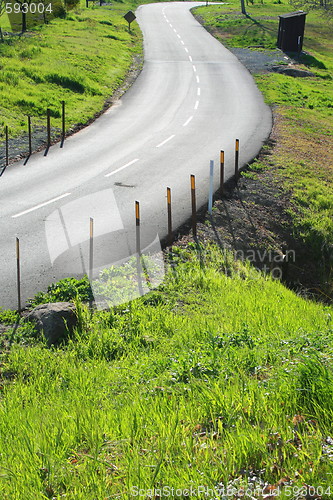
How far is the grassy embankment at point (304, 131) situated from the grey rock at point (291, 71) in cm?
61

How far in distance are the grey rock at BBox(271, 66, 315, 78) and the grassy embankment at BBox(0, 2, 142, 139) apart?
8.20m

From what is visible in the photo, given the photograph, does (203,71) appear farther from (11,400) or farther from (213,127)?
(11,400)

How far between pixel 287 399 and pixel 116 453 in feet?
5.24

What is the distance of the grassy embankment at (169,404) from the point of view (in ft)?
14.7

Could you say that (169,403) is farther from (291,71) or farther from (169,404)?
(291,71)

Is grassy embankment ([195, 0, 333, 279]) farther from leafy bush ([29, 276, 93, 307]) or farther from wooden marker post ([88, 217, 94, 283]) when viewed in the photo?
leafy bush ([29, 276, 93, 307])

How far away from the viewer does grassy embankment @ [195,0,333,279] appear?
13.6 m

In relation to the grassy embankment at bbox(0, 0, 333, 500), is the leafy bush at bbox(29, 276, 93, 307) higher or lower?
lower

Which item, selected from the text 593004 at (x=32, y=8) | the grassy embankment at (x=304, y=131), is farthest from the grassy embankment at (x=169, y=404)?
the text 593004 at (x=32, y=8)

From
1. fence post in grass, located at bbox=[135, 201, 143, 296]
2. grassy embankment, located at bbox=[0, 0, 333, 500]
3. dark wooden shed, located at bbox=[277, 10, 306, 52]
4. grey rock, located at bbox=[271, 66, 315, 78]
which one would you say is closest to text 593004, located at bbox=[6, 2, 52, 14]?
dark wooden shed, located at bbox=[277, 10, 306, 52]

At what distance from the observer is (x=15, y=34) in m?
37.4

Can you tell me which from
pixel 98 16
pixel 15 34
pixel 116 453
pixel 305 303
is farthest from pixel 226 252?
pixel 98 16

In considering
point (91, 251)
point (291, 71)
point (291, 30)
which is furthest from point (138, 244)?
point (291, 30)

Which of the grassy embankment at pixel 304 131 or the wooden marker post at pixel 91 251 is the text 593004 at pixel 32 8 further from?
the wooden marker post at pixel 91 251
